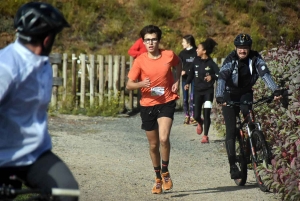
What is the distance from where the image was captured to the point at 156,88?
8.83 metres

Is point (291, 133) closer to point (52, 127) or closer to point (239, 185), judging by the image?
point (239, 185)

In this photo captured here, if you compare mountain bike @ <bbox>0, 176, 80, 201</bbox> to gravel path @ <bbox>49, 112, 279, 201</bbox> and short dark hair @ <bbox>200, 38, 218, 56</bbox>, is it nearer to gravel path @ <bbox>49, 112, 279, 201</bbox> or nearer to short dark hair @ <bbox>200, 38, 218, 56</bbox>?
gravel path @ <bbox>49, 112, 279, 201</bbox>

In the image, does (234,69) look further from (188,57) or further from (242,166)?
(188,57)

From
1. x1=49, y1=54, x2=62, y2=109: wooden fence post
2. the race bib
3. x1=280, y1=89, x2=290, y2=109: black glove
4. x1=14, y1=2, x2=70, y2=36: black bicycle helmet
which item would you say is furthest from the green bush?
x1=49, y1=54, x2=62, y2=109: wooden fence post

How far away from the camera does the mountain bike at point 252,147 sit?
8.92m

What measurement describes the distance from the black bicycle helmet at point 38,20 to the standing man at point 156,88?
4380mm

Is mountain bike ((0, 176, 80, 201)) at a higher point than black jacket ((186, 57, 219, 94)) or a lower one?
higher

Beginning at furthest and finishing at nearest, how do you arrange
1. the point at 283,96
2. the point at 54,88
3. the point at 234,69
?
1. the point at 54,88
2. the point at 234,69
3. the point at 283,96

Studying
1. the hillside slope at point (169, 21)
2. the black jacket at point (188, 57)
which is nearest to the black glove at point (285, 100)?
the black jacket at point (188, 57)

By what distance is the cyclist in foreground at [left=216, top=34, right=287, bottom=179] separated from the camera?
905 centimetres

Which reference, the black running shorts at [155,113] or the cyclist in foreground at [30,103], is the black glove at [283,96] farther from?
the cyclist in foreground at [30,103]

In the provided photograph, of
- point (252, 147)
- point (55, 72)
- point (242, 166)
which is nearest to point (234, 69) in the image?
point (252, 147)

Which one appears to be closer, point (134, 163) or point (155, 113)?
point (155, 113)

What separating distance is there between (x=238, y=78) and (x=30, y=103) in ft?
16.9
